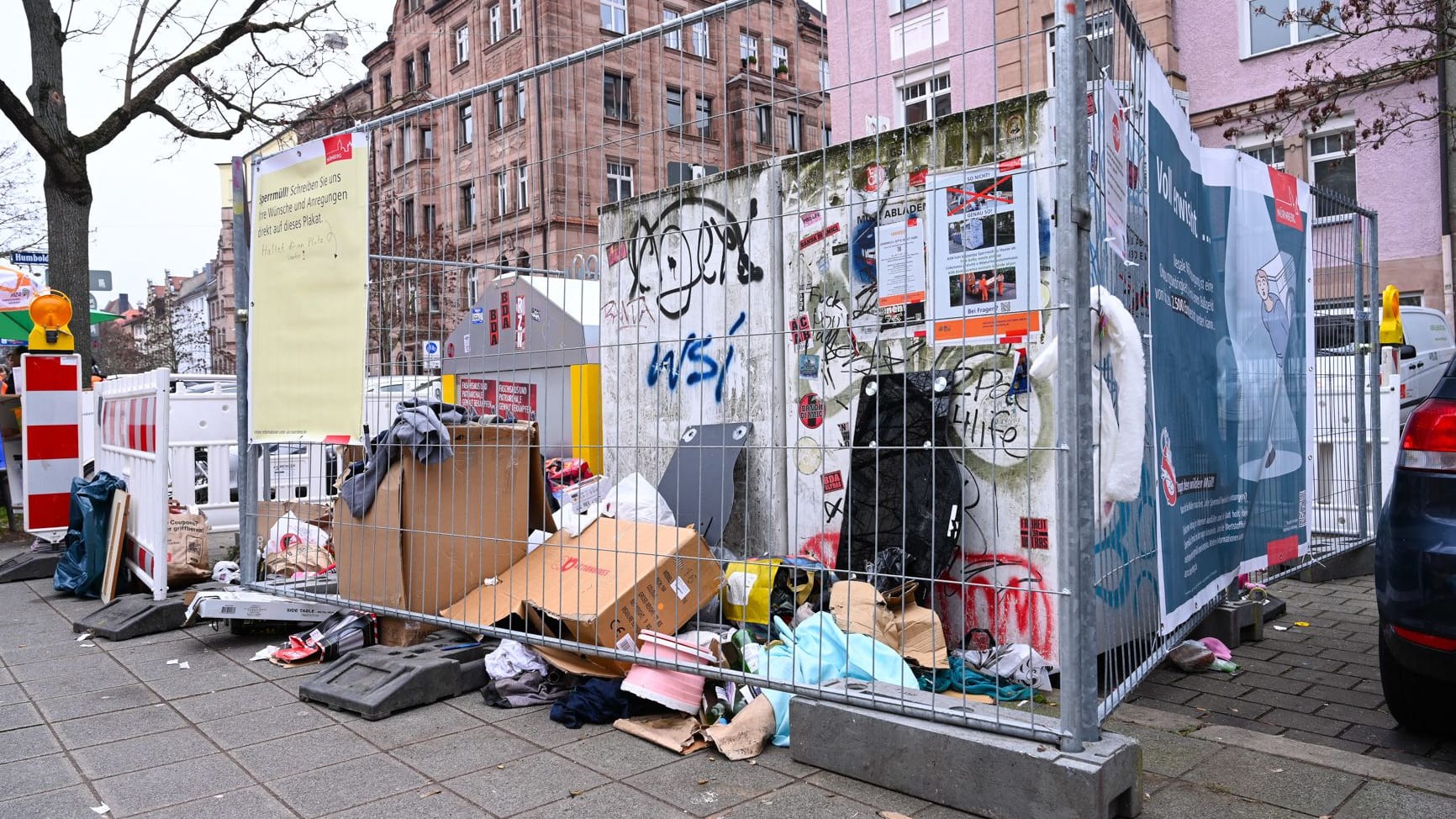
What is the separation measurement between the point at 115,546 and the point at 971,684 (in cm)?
552

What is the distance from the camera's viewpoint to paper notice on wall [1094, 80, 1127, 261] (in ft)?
10.2

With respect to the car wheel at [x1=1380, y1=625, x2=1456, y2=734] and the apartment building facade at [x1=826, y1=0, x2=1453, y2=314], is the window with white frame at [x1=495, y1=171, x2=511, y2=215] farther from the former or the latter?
the apartment building facade at [x1=826, y1=0, x2=1453, y2=314]

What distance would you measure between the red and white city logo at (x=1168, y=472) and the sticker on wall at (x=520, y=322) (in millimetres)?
3319

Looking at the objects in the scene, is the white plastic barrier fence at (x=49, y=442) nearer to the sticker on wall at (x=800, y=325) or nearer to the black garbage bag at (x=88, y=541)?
the black garbage bag at (x=88, y=541)

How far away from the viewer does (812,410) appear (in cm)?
498

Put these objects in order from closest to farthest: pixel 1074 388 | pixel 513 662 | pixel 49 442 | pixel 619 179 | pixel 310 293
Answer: pixel 1074 388 → pixel 513 662 → pixel 619 179 → pixel 310 293 → pixel 49 442

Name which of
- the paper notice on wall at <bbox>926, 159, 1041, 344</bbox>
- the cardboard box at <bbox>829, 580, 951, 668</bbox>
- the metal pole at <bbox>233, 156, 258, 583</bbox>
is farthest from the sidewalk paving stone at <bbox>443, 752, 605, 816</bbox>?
the metal pole at <bbox>233, 156, 258, 583</bbox>

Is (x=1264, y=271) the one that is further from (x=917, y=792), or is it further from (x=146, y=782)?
(x=146, y=782)

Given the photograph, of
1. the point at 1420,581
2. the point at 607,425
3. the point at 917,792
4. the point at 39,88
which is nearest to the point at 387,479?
the point at 607,425

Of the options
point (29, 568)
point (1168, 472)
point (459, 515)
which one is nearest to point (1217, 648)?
point (1168, 472)

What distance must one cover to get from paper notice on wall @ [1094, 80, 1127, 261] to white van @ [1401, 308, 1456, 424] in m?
8.68

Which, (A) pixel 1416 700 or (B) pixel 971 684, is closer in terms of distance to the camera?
(A) pixel 1416 700

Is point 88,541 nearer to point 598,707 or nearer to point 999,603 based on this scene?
point 598,707

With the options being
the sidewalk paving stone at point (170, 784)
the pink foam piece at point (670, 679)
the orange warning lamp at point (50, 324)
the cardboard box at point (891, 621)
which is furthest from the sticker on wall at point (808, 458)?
the orange warning lamp at point (50, 324)
